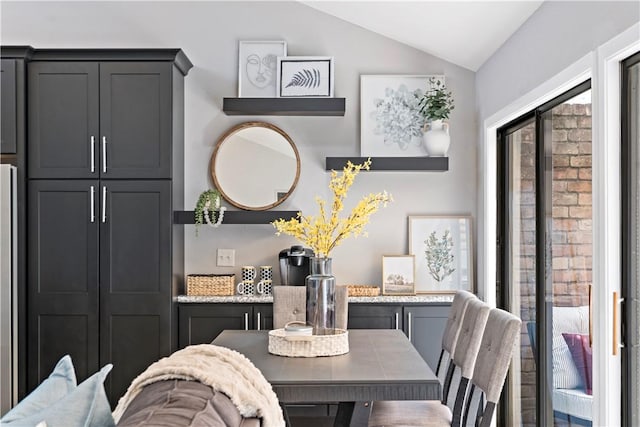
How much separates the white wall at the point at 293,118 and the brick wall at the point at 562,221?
959 mm

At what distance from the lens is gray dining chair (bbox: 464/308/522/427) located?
264cm

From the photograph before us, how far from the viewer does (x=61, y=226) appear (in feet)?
14.7

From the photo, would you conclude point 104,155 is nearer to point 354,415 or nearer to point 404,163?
point 404,163

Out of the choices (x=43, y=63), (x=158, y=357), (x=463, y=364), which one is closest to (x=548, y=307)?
(x=463, y=364)

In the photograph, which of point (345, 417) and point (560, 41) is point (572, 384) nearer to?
point (345, 417)

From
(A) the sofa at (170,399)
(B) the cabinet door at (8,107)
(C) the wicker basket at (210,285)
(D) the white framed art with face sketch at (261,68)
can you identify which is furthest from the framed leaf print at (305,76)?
(A) the sofa at (170,399)

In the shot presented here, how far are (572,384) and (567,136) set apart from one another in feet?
3.60

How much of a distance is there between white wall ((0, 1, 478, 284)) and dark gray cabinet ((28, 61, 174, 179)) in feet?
1.36

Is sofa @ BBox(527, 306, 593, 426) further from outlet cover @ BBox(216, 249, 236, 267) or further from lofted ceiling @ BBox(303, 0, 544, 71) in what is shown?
outlet cover @ BBox(216, 249, 236, 267)

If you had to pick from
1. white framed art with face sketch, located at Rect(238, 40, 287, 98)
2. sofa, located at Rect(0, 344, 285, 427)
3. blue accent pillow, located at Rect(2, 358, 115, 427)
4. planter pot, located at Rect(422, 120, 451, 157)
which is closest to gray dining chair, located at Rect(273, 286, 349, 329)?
planter pot, located at Rect(422, 120, 451, 157)

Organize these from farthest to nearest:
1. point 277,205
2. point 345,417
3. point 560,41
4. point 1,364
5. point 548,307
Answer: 1. point 277,205
2. point 1,364
3. point 548,307
4. point 560,41
5. point 345,417

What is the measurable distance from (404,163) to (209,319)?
157cm

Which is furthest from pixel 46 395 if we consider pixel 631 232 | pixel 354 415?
pixel 631 232

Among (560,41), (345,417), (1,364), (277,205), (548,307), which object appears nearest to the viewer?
(345,417)
